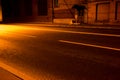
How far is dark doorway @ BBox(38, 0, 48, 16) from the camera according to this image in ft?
111

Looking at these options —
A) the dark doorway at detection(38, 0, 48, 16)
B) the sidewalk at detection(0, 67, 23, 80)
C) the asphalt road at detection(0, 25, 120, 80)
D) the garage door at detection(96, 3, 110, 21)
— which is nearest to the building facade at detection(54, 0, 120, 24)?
the garage door at detection(96, 3, 110, 21)

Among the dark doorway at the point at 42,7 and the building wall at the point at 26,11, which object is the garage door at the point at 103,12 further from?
the dark doorway at the point at 42,7

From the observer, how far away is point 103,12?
993 inches

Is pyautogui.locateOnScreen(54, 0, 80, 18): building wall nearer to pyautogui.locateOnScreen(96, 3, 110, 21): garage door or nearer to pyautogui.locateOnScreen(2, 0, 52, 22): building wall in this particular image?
pyautogui.locateOnScreen(2, 0, 52, 22): building wall

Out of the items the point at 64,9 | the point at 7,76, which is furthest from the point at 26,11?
the point at 7,76

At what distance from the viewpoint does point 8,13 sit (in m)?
42.5

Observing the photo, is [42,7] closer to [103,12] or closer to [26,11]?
[26,11]

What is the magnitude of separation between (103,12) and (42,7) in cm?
1214

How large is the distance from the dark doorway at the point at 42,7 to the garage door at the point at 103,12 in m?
10.1

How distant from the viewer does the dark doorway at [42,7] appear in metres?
33.8

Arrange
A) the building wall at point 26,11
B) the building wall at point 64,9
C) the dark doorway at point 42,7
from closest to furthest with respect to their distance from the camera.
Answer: the building wall at point 64,9
the building wall at point 26,11
the dark doorway at point 42,7

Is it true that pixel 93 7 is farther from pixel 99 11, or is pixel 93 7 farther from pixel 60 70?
pixel 60 70

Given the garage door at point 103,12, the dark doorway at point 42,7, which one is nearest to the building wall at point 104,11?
the garage door at point 103,12

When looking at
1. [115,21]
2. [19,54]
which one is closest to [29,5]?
[115,21]
